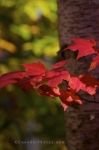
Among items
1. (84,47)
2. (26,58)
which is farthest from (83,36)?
(26,58)

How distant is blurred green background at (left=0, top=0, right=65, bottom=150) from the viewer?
1991 mm

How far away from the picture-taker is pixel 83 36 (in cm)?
127

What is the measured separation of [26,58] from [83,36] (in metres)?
0.89

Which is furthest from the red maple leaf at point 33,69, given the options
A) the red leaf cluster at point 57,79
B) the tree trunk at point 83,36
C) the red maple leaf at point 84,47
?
the tree trunk at point 83,36

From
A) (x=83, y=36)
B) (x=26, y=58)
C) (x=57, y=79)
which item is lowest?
(x=57, y=79)

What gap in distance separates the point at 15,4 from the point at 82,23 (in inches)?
32.3

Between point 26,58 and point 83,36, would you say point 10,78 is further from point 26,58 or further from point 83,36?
point 26,58

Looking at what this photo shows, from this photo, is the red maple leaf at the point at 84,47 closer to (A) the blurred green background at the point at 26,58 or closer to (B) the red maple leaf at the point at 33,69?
(B) the red maple leaf at the point at 33,69

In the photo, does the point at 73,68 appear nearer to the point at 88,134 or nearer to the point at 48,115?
the point at 88,134

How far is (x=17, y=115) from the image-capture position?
218cm

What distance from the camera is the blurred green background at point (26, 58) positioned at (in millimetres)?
1991

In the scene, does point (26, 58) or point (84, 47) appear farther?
point (26, 58)

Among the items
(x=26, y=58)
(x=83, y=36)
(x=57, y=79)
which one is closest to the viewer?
(x=57, y=79)

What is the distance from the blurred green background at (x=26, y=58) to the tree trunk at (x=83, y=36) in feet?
2.21
